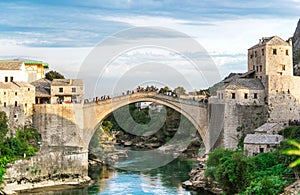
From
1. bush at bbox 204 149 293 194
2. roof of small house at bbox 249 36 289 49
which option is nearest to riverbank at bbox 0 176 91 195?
bush at bbox 204 149 293 194

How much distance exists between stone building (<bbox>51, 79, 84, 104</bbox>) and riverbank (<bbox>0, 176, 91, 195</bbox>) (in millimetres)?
6797

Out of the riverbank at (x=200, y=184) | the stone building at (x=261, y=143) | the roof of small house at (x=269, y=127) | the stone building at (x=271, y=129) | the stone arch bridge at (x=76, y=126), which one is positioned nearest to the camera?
the stone building at (x=261, y=143)

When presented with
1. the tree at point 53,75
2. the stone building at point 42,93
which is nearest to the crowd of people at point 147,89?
the stone building at point 42,93

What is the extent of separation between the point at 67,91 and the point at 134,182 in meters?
9.48

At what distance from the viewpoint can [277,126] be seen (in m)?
30.8

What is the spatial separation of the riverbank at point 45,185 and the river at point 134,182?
810mm

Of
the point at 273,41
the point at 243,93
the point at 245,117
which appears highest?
the point at 273,41

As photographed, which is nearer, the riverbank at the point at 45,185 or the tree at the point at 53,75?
the riverbank at the point at 45,185

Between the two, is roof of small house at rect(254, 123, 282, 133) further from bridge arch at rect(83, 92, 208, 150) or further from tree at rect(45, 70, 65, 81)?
tree at rect(45, 70, 65, 81)

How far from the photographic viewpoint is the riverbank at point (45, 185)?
29.4 meters

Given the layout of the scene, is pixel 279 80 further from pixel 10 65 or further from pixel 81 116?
pixel 10 65

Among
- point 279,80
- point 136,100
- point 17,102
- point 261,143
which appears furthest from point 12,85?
point 279,80

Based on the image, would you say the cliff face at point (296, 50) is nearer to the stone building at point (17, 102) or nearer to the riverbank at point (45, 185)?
the riverbank at point (45, 185)

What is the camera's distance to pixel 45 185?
104 feet
